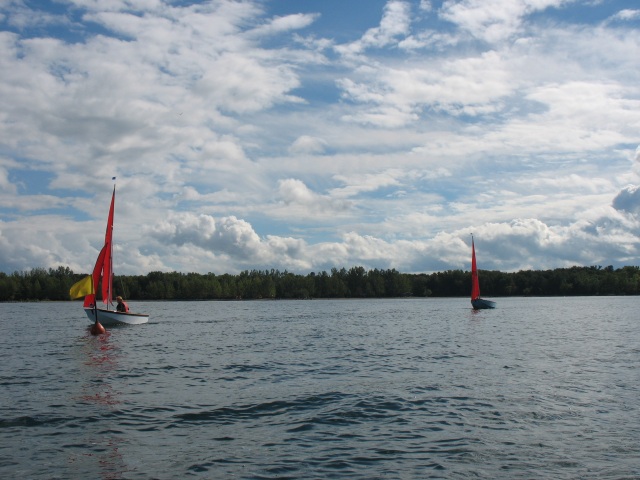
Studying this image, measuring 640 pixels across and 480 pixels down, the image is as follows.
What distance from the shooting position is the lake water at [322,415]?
44.4ft

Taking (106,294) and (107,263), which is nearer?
(107,263)

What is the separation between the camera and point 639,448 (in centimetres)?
1473

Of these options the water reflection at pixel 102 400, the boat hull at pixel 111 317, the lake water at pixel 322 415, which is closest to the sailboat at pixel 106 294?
the boat hull at pixel 111 317

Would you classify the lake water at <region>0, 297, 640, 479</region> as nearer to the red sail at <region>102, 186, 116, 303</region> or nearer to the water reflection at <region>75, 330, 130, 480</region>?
the water reflection at <region>75, 330, 130, 480</region>

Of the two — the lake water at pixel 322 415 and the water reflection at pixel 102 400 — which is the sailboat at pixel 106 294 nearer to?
the water reflection at pixel 102 400

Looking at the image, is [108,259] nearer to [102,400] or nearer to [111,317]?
[111,317]

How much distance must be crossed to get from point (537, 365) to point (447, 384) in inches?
309

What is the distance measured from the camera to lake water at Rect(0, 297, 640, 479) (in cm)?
1355

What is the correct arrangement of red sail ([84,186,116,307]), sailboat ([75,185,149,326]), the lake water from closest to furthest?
the lake water < sailboat ([75,185,149,326]) < red sail ([84,186,116,307])

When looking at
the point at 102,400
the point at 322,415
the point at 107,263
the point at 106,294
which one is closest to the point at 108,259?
the point at 107,263

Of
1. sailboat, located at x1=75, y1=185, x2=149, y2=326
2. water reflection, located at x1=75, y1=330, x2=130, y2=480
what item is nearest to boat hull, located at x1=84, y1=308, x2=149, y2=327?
sailboat, located at x1=75, y1=185, x2=149, y2=326

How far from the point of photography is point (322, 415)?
18469 mm

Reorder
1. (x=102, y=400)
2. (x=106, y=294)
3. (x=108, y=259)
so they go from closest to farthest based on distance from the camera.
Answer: (x=102, y=400)
(x=108, y=259)
(x=106, y=294)

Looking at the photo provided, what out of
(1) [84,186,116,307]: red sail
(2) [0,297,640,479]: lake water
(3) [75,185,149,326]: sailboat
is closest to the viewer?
(2) [0,297,640,479]: lake water
